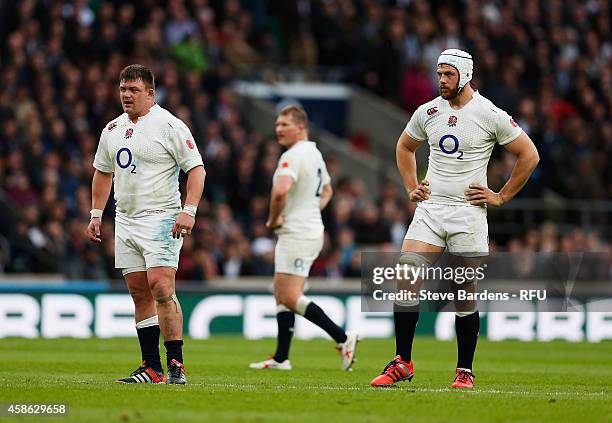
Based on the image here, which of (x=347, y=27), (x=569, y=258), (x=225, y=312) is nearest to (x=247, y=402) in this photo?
(x=225, y=312)

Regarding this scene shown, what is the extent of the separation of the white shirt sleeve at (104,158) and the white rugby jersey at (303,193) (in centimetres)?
309

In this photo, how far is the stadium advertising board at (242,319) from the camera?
2011 cm

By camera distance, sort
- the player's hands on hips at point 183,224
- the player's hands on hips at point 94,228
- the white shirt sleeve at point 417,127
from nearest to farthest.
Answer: the player's hands on hips at point 183,224, the player's hands on hips at point 94,228, the white shirt sleeve at point 417,127

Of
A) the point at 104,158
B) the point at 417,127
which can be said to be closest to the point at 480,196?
the point at 417,127

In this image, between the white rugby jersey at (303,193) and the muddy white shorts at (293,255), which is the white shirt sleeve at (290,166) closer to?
the white rugby jersey at (303,193)

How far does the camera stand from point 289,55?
30609mm

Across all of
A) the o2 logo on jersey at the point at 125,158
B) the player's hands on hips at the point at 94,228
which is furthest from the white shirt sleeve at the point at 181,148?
the player's hands on hips at the point at 94,228

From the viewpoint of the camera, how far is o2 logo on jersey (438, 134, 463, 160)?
11.1 meters

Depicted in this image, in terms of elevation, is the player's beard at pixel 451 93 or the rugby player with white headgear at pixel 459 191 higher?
the player's beard at pixel 451 93

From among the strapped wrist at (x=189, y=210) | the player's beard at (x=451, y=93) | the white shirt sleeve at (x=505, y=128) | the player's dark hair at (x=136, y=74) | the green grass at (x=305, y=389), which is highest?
the player's dark hair at (x=136, y=74)

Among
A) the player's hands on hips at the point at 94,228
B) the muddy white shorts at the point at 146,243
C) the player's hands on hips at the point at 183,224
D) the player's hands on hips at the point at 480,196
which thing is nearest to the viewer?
the player's hands on hips at the point at 183,224

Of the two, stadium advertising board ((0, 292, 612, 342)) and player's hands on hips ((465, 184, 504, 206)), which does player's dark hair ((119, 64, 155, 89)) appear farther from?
stadium advertising board ((0, 292, 612, 342))

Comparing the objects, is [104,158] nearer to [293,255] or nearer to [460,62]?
[460,62]

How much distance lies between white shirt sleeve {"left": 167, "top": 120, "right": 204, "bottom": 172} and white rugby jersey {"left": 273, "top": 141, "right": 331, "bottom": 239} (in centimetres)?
312
